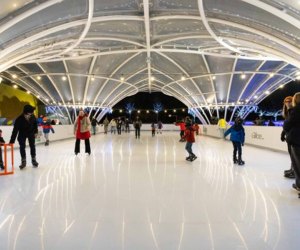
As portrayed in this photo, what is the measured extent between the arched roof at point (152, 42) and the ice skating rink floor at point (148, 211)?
8.73 m

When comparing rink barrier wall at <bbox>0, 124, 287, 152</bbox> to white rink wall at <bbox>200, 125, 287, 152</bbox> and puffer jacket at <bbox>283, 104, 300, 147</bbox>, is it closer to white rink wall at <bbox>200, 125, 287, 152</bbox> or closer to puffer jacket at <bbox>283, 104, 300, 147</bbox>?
white rink wall at <bbox>200, 125, 287, 152</bbox>

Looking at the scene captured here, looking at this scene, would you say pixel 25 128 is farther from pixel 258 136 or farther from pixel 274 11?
pixel 258 136

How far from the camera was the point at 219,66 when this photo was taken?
1256 inches

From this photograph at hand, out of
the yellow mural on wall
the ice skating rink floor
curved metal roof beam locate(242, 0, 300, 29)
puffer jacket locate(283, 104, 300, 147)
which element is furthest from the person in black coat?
the yellow mural on wall

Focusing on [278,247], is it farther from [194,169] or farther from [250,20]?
[250,20]

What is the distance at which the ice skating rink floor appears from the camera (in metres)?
3.47

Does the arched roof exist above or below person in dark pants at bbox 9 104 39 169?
above

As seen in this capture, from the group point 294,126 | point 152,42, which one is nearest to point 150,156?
point 294,126

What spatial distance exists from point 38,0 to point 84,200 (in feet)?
34.5

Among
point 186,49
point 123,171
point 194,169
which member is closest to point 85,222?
point 123,171

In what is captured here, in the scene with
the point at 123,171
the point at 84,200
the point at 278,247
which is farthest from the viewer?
the point at 123,171

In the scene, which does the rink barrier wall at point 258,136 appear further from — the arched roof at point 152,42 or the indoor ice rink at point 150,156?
the arched roof at point 152,42

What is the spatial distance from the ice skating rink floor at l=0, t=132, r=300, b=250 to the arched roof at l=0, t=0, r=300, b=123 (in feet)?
28.6

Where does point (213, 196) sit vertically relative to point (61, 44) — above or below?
below
